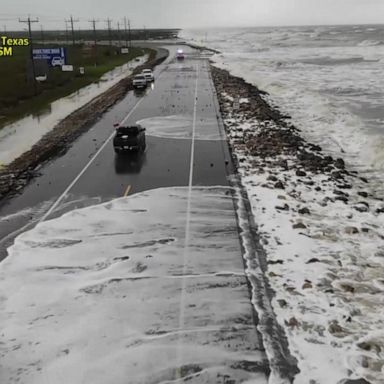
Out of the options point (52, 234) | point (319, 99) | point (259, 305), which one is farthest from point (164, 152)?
point (319, 99)

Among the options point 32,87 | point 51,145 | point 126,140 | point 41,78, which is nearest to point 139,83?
point 32,87

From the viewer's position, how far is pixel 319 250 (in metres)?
16.3

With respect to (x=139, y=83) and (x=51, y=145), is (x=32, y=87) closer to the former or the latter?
(x=139, y=83)

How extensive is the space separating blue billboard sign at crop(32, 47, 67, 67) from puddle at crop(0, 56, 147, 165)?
1109cm

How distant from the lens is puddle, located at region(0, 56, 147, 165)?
104ft

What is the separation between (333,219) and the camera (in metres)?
19.1

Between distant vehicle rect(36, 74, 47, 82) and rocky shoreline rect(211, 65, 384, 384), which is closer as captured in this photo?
rocky shoreline rect(211, 65, 384, 384)

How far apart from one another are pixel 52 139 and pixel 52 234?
721 inches

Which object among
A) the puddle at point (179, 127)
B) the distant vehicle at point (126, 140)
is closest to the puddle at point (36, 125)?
the distant vehicle at point (126, 140)

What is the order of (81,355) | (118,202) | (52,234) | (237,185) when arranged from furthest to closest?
(237,185), (118,202), (52,234), (81,355)

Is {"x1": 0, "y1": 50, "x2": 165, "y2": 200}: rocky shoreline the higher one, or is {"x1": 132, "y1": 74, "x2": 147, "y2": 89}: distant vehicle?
{"x1": 132, "y1": 74, "x2": 147, "y2": 89}: distant vehicle

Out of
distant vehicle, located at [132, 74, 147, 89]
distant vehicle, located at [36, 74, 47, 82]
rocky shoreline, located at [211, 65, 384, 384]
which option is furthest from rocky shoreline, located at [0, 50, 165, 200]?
distant vehicle, located at [36, 74, 47, 82]

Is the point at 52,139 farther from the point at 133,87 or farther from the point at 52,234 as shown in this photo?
the point at 133,87

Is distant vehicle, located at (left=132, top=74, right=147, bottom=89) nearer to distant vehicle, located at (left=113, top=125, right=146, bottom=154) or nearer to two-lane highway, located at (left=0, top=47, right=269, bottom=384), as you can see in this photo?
distant vehicle, located at (left=113, top=125, right=146, bottom=154)
